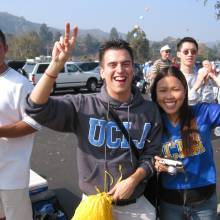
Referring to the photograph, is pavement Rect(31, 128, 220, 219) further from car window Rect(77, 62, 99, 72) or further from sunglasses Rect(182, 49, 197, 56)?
car window Rect(77, 62, 99, 72)

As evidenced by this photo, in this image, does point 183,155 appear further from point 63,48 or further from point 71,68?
point 71,68

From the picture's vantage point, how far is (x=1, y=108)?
2.51 meters

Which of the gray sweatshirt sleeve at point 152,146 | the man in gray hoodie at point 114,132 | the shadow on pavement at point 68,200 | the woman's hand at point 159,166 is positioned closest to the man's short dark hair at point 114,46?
the man in gray hoodie at point 114,132

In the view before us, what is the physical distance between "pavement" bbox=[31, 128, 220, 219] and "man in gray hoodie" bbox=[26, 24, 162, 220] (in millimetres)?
2351

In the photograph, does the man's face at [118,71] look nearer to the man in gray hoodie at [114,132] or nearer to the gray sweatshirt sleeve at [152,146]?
the man in gray hoodie at [114,132]

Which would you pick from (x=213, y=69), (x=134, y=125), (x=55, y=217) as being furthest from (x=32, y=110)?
(x=55, y=217)

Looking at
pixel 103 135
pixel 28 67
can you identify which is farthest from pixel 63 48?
pixel 28 67

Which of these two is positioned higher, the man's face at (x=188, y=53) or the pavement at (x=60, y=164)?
the man's face at (x=188, y=53)

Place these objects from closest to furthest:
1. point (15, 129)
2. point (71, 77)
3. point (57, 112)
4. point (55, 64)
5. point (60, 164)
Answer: point (55, 64)
point (57, 112)
point (15, 129)
point (60, 164)
point (71, 77)

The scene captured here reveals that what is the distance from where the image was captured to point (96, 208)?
1925 mm

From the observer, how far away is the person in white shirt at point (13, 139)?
8.23 feet

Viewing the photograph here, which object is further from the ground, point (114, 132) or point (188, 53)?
point (188, 53)

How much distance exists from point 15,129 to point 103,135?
73 cm

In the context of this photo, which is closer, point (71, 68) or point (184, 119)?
point (184, 119)
